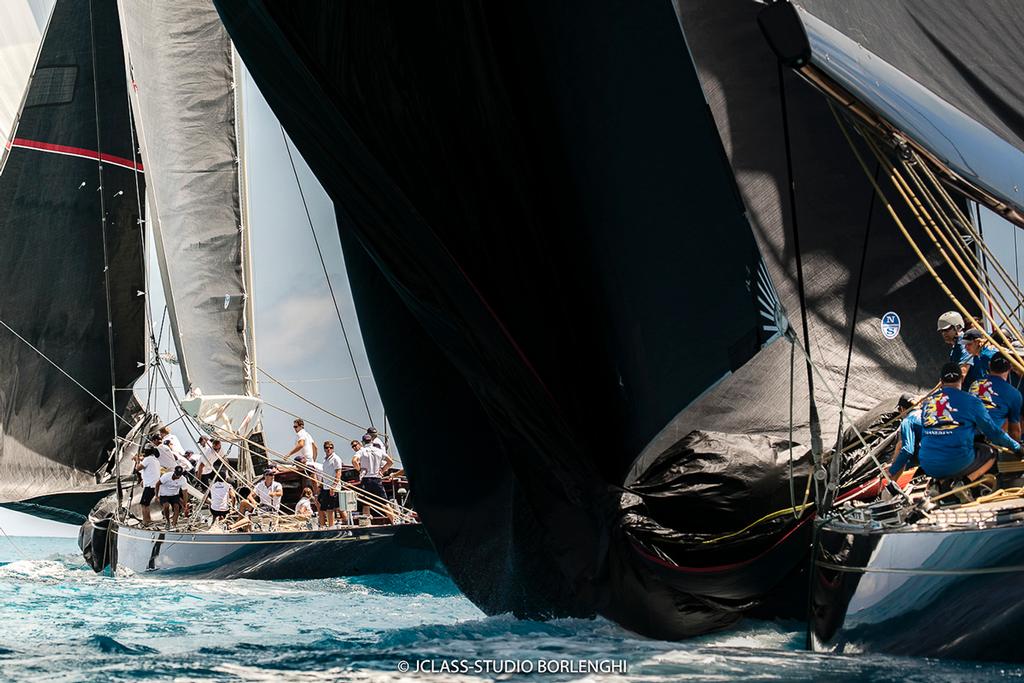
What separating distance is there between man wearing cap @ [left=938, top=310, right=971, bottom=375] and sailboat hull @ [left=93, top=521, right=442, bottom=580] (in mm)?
6047

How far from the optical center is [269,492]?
1538 cm

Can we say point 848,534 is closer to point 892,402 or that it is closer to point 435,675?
point 435,675

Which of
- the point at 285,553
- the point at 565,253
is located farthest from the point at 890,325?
the point at 285,553

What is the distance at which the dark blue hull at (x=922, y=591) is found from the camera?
195 inches

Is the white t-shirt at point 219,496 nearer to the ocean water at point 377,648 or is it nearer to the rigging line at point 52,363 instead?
the ocean water at point 377,648

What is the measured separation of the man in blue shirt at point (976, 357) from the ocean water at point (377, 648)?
1884 mm

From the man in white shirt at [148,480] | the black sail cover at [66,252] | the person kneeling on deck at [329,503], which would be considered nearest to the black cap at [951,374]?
the person kneeling on deck at [329,503]

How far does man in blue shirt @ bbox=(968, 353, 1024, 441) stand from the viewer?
6.52 metres

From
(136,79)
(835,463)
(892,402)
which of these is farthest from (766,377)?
(136,79)

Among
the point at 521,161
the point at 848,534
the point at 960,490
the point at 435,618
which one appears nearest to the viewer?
the point at 848,534

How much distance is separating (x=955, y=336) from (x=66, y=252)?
1547 cm

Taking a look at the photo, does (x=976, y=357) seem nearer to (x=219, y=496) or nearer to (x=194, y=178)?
(x=219, y=496)

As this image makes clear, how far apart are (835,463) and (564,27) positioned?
3.06 meters

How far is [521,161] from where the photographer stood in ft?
24.6
